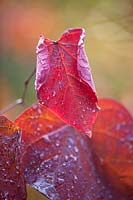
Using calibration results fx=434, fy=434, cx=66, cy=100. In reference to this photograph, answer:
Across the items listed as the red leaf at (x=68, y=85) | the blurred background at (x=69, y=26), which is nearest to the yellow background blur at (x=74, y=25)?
the blurred background at (x=69, y=26)

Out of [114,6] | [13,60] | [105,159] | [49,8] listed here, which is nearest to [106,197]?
[105,159]

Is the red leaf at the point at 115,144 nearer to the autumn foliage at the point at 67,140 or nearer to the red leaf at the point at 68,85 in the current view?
the autumn foliage at the point at 67,140

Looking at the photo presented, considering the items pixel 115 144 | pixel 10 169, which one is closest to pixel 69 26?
pixel 115 144

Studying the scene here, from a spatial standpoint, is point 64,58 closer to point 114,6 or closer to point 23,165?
point 23,165

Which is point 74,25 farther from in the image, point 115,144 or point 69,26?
point 115,144

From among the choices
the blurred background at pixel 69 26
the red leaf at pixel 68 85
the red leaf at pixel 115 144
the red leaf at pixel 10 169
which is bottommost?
the blurred background at pixel 69 26

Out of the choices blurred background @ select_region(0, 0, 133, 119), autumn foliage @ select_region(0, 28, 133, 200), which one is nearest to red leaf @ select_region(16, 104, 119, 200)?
autumn foliage @ select_region(0, 28, 133, 200)
